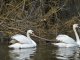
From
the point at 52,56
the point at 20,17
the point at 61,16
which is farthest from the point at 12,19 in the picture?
the point at 52,56

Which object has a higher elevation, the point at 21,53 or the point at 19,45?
the point at 19,45

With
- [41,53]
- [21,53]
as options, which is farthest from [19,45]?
[41,53]

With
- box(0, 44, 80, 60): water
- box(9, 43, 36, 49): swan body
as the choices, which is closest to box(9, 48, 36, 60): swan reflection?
box(0, 44, 80, 60): water

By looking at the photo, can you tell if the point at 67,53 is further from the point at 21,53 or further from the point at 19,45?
the point at 19,45

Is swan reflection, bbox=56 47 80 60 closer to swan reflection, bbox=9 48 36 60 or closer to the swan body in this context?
swan reflection, bbox=9 48 36 60

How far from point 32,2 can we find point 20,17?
4.68ft

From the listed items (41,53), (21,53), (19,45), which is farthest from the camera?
(19,45)

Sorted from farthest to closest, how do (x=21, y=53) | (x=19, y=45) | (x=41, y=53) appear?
(x=19, y=45), (x=21, y=53), (x=41, y=53)

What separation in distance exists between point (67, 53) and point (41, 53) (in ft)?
3.16

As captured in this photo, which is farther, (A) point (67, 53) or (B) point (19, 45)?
(B) point (19, 45)

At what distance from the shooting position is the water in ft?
52.3

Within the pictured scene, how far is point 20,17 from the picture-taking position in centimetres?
2322

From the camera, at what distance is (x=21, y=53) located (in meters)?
17.1

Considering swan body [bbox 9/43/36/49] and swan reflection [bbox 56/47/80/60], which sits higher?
swan body [bbox 9/43/36/49]
